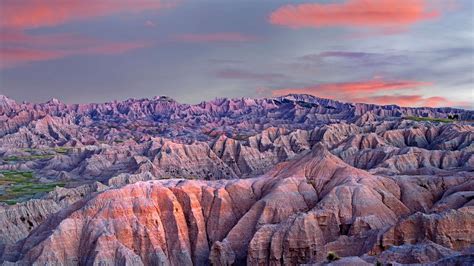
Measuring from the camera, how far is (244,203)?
72312mm

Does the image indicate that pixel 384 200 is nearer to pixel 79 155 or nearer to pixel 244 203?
pixel 244 203

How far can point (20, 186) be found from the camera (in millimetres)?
148000

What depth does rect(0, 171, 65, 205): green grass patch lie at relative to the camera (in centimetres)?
12994

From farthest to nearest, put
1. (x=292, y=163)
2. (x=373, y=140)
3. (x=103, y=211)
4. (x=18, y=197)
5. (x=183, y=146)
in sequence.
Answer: (x=183, y=146), (x=373, y=140), (x=18, y=197), (x=292, y=163), (x=103, y=211)

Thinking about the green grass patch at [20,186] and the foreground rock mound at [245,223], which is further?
the green grass patch at [20,186]

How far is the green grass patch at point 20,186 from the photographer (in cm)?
12994

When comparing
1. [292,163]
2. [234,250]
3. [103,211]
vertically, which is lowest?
[234,250]

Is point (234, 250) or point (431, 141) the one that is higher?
point (431, 141)

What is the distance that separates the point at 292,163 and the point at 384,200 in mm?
16155

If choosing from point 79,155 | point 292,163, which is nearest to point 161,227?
point 292,163

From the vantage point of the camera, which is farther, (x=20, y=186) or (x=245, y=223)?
(x=20, y=186)

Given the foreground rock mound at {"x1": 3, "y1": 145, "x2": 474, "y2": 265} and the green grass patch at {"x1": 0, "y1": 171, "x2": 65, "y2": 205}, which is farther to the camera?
the green grass patch at {"x1": 0, "y1": 171, "x2": 65, "y2": 205}

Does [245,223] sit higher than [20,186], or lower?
lower

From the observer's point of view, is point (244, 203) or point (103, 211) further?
point (244, 203)
